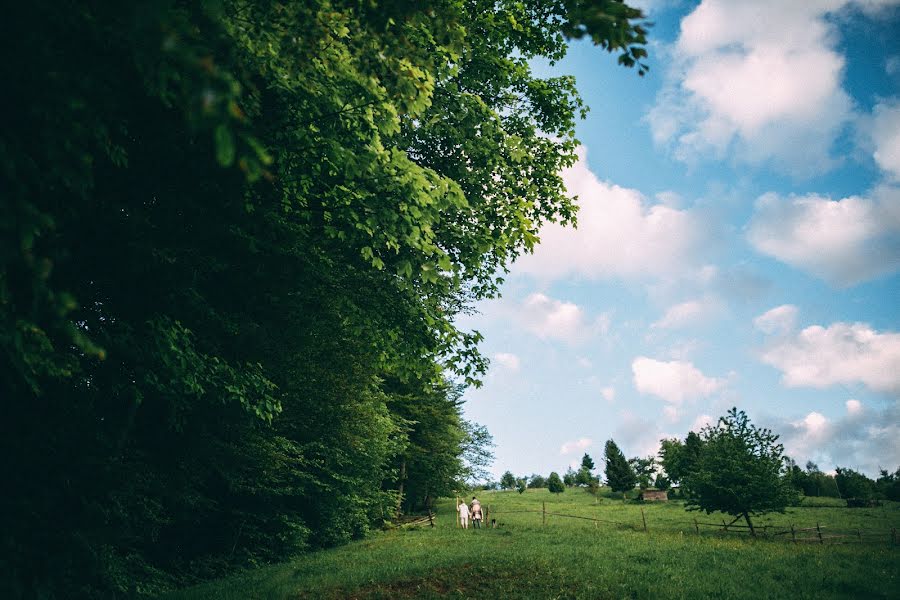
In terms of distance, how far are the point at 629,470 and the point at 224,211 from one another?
189 ft

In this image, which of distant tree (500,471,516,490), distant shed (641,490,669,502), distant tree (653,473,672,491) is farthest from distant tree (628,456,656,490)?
distant tree (500,471,516,490)

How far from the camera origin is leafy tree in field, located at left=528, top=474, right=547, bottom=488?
91.6m

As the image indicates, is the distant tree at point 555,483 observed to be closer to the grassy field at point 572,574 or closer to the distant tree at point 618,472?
the distant tree at point 618,472

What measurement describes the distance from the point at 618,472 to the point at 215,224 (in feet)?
188

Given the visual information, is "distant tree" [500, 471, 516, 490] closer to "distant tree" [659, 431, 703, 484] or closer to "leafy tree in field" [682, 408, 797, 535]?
"distant tree" [659, 431, 703, 484]

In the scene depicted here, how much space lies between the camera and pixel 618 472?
53.7 meters

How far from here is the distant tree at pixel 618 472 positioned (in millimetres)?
52750

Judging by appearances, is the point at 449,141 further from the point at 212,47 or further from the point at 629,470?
the point at 629,470

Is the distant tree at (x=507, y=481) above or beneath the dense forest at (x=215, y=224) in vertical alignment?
beneath

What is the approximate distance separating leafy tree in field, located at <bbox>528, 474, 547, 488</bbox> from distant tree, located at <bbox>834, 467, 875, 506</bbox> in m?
50.7

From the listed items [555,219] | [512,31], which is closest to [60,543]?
[555,219]

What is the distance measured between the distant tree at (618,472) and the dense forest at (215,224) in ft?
166

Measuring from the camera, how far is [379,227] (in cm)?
614

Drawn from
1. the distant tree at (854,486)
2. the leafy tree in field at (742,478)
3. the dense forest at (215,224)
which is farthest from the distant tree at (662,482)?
the dense forest at (215,224)
